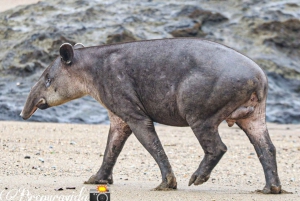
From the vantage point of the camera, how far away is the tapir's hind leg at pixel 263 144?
820cm

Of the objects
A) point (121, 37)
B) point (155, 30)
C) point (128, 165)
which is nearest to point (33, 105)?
point (128, 165)

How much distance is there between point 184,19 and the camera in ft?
77.3

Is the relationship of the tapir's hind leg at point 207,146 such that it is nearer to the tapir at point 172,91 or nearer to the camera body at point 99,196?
the tapir at point 172,91

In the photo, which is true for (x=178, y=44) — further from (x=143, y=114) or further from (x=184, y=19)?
(x=184, y=19)

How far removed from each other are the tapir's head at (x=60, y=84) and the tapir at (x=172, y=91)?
13mm

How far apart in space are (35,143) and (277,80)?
11214mm

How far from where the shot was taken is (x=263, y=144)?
8344mm

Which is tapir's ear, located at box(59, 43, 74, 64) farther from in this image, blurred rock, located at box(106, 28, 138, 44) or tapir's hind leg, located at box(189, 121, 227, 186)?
blurred rock, located at box(106, 28, 138, 44)

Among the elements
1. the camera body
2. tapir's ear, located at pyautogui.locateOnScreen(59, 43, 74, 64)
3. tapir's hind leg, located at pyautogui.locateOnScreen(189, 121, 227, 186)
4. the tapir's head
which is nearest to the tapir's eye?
the tapir's head

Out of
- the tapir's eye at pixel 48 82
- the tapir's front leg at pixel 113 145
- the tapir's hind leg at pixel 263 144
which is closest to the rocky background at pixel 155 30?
the tapir's eye at pixel 48 82

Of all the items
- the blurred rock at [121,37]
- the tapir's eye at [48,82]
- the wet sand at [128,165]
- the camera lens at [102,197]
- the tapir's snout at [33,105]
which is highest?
the camera lens at [102,197]

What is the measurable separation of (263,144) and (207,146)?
32.5 inches

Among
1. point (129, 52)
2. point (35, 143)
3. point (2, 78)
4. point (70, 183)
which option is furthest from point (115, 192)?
point (2, 78)

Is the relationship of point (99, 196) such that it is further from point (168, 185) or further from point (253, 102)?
point (253, 102)
